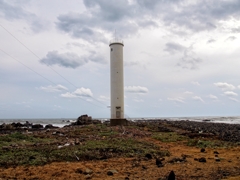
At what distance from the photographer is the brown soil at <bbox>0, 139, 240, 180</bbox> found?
24.9 feet

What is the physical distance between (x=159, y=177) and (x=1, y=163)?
19.8 ft

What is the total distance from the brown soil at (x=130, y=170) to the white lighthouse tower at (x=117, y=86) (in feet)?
64.4

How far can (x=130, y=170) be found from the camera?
841 centimetres

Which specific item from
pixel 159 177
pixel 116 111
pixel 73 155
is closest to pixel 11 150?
pixel 73 155

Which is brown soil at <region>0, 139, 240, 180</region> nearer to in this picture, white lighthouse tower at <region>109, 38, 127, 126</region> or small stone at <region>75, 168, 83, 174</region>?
small stone at <region>75, 168, 83, 174</region>

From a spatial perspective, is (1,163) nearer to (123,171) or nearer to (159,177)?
(123,171)

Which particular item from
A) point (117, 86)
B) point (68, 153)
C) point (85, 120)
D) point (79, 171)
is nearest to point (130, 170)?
point (79, 171)

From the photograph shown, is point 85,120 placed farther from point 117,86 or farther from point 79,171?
point 79,171

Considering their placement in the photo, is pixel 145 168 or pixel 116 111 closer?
pixel 145 168

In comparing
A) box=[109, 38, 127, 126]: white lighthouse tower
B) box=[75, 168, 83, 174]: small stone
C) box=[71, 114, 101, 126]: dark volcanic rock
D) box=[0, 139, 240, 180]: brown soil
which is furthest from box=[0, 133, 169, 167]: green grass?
box=[71, 114, 101, 126]: dark volcanic rock

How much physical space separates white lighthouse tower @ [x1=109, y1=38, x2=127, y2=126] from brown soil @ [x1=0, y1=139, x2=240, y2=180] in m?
19.6

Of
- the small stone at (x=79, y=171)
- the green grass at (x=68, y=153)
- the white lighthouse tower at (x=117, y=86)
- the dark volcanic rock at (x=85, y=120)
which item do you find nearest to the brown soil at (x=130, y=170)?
the small stone at (x=79, y=171)

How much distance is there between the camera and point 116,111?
29.7m

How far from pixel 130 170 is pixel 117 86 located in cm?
2137
